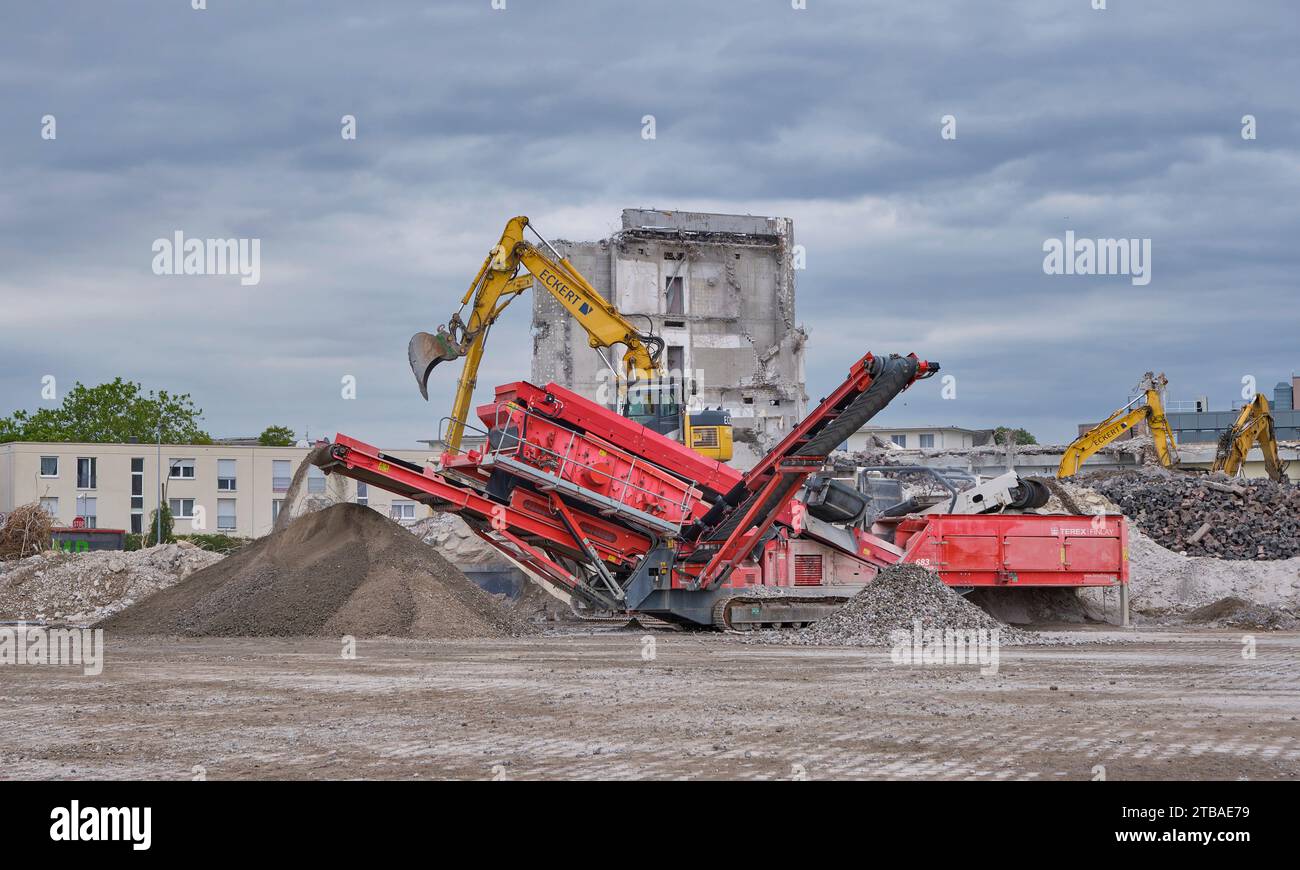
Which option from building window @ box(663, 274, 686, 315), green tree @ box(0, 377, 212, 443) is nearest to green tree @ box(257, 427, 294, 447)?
green tree @ box(0, 377, 212, 443)

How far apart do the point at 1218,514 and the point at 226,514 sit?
50.5 metres

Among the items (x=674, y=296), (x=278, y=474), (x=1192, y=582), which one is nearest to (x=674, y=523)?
(x=1192, y=582)

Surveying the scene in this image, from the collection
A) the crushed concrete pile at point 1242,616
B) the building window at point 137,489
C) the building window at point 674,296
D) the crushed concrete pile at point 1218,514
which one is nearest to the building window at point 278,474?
the building window at point 137,489

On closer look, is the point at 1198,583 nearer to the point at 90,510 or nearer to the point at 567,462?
the point at 567,462

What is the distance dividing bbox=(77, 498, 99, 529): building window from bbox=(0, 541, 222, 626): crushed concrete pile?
42.9 metres

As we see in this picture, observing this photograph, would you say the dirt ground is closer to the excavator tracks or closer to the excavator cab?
the excavator tracks

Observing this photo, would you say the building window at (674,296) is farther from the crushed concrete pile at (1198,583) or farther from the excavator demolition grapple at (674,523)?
the excavator demolition grapple at (674,523)

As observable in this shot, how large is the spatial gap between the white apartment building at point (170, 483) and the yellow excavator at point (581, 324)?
1798 inches

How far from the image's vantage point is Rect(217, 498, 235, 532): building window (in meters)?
72.0
